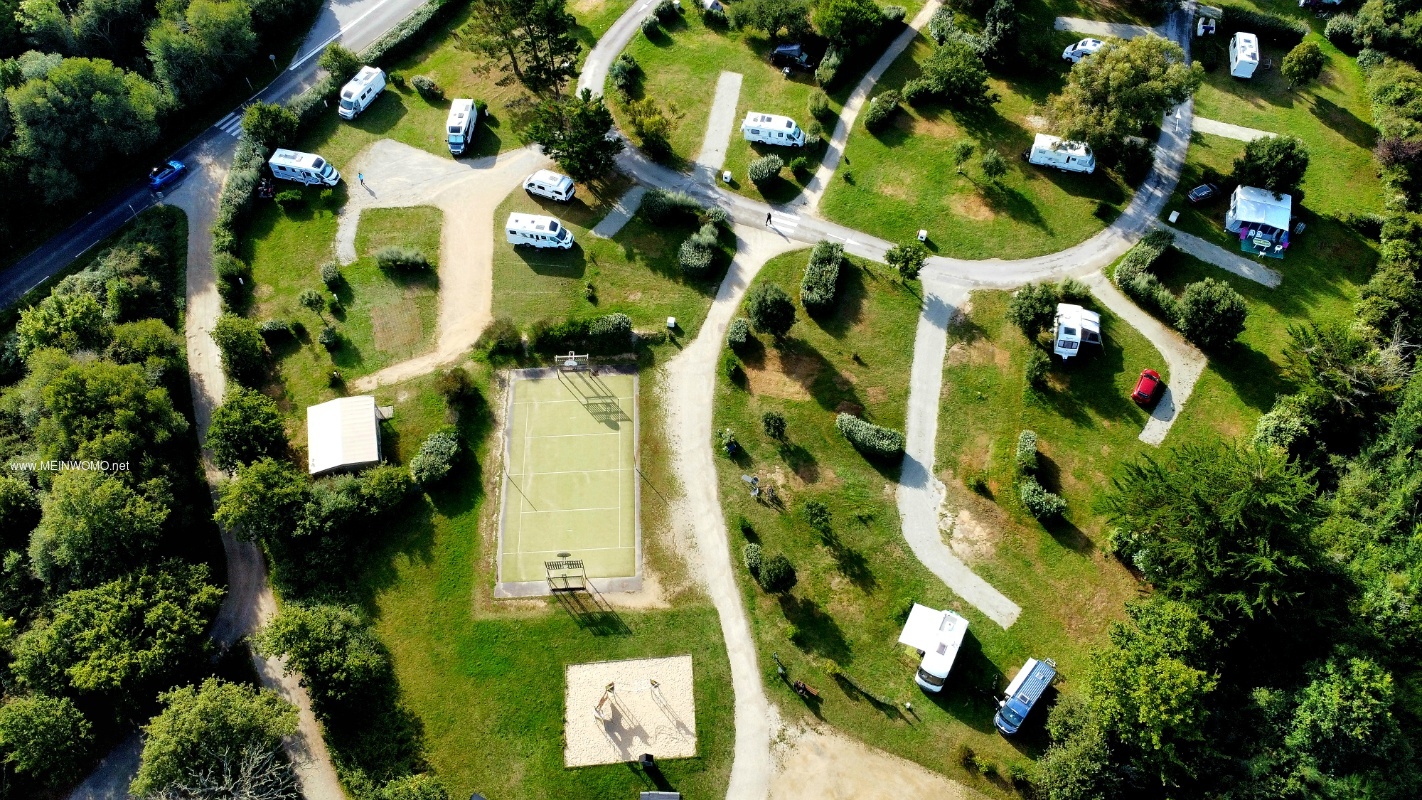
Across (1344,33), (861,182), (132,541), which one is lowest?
(132,541)

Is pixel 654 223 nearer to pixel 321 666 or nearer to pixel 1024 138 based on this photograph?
pixel 1024 138

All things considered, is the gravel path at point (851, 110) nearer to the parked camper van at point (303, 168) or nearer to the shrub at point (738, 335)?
the shrub at point (738, 335)

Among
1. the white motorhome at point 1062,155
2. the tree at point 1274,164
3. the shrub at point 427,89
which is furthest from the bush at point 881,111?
the shrub at point 427,89

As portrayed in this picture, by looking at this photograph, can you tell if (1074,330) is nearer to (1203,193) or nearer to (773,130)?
(1203,193)

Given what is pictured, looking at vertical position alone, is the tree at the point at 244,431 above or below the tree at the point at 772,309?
below

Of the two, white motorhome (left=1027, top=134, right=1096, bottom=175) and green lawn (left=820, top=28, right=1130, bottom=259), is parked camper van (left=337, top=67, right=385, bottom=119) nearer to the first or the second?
green lawn (left=820, top=28, right=1130, bottom=259)

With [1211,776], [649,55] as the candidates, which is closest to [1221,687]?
[1211,776]
